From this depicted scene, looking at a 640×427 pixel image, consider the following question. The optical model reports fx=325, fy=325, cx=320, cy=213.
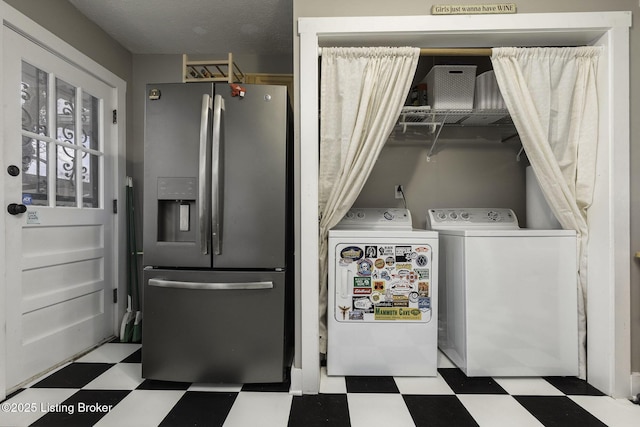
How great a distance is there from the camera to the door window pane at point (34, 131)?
6.18 feet

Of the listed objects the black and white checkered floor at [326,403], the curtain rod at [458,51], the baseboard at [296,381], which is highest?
Result: the curtain rod at [458,51]

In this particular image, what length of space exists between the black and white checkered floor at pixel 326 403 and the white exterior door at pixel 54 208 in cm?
32

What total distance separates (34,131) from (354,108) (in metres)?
1.91

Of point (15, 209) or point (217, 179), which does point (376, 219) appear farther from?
point (15, 209)

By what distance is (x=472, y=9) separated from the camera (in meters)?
1.78

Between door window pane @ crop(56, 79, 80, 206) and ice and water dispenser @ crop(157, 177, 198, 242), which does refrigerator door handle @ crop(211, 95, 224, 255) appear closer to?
ice and water dispenser @ crop(157, 177, 198, 242)

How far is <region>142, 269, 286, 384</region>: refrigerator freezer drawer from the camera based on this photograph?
5.90 ft

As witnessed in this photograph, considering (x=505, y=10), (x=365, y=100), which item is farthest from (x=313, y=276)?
(x=505, y=10)

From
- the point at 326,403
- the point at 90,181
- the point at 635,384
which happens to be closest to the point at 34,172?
the point at 90,181

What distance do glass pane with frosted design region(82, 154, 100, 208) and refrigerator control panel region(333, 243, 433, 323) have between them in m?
1.85

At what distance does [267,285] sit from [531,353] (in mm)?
1582

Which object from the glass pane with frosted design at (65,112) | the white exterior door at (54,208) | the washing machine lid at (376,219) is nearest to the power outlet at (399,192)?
the washing machine lid at (376,219)

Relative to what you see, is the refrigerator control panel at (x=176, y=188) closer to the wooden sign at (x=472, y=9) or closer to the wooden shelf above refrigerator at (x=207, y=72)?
the wooden shelf above refrigerator at (x=207, y=72)

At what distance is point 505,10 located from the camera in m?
1.77
